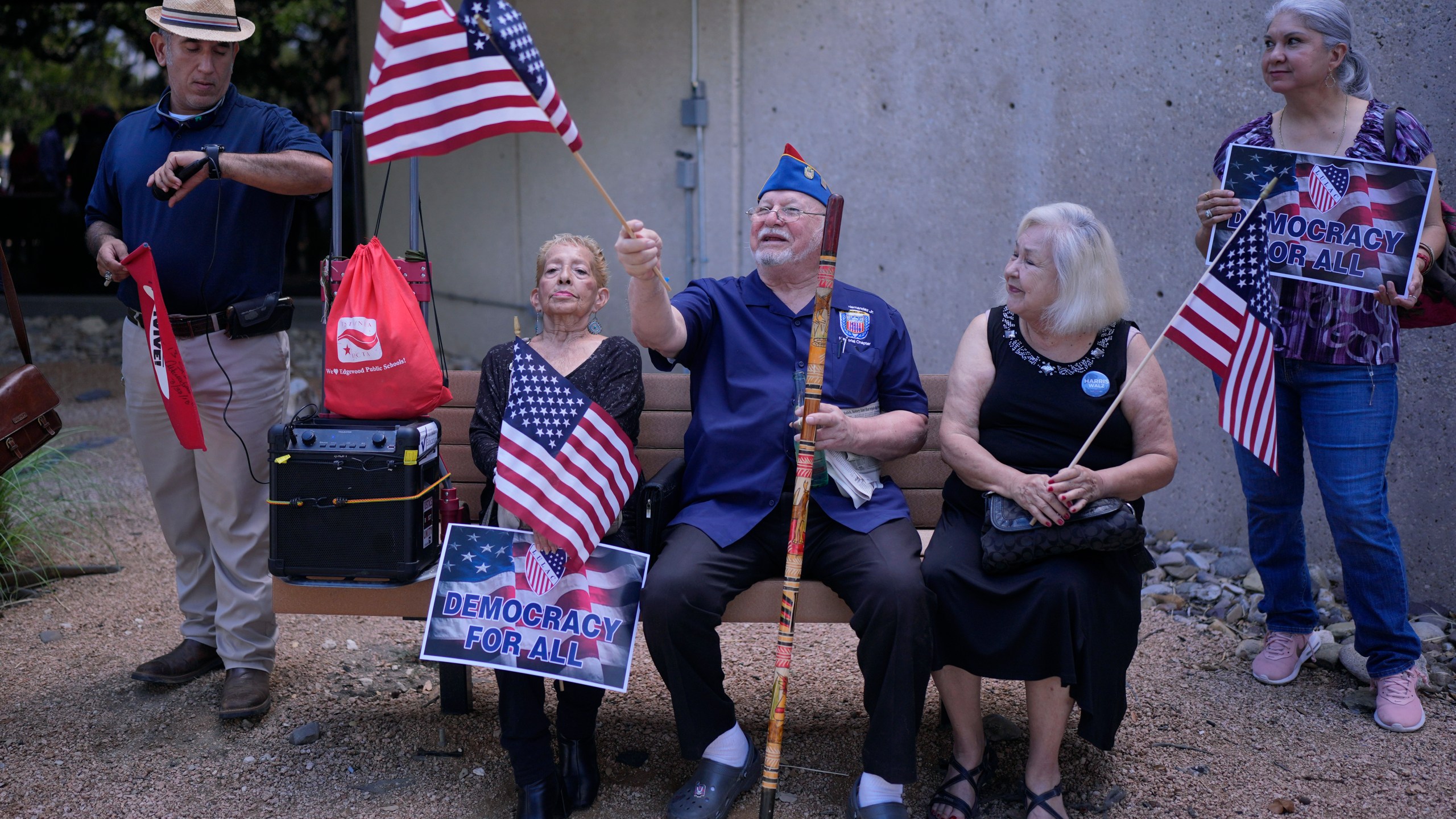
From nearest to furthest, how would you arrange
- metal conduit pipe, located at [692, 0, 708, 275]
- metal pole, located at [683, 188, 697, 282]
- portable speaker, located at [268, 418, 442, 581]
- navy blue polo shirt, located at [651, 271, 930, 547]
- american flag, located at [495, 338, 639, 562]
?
american flag, located at [495, 338, 639, 562], portable speaker, located at [268, 418, 442, 581], navy blue polo shirt, located at [651, 271, 930, 547], metal conduit pipe, located at [692, 0, 708, 275], metal pole, located at [683, 188, 697, 282]

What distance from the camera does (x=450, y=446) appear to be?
3.83 metres

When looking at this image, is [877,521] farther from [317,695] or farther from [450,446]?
[317,695]

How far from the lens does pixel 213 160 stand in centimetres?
346

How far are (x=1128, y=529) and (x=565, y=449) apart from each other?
1564mm

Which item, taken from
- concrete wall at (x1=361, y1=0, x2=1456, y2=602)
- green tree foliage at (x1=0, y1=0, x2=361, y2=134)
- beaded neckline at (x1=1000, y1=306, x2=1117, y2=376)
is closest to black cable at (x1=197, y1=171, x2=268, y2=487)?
beaded neckline at (x1=1000, y1=306, x2=1117, y2=376)

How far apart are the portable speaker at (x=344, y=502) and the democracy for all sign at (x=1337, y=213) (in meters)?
2.70

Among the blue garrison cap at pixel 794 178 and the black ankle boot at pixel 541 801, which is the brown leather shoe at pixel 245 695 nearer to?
the black ankle boot at pixel 541 801

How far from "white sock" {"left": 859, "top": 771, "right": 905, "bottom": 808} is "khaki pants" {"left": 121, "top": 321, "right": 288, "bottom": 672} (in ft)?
6.82

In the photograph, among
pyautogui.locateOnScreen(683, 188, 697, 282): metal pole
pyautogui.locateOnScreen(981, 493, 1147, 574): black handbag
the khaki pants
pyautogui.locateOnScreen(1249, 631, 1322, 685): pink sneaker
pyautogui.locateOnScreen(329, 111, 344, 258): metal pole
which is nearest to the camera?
pyautogui.locateOnScreen(981, 493, 1147, 574): black handbag

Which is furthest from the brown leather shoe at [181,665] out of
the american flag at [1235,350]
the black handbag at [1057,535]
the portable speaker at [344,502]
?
the american flag at [1235,350]

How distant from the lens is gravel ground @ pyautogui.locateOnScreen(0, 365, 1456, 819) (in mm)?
3248

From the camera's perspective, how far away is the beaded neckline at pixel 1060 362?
10.7 feet

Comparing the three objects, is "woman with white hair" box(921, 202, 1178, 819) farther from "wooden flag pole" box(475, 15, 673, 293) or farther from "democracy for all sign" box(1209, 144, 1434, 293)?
"wooden flag pole" box(475, 15, 673, 293)

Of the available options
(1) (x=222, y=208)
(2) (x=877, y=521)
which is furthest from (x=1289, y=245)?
(1) (x=222, y=208)
